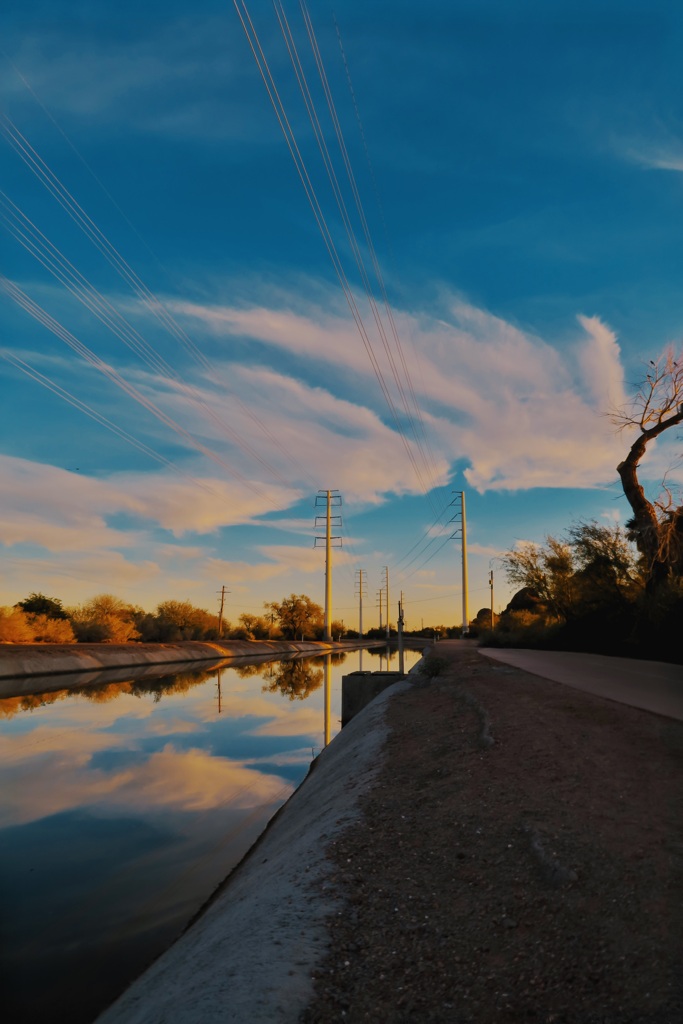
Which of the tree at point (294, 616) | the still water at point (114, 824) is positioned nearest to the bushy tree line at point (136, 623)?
the tree at point (294, 616)

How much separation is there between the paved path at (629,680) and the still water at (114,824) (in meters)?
6.85

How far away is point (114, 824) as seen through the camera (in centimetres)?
1270

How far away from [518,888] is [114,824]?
10112mm

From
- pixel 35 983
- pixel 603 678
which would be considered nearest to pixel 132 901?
pixel 35 983

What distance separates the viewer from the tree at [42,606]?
7250cm

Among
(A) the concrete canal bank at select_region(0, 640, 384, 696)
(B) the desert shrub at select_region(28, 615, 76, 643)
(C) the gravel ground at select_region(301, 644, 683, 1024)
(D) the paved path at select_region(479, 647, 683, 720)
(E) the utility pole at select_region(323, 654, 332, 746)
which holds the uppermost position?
(B) the desert shrub at select_region(28, 615, 76, 643)

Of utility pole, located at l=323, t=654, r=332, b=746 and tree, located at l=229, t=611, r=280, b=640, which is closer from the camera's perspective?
utility pole, located at l=323, t=654, r=332, b=746

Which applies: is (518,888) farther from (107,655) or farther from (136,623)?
(136,623)

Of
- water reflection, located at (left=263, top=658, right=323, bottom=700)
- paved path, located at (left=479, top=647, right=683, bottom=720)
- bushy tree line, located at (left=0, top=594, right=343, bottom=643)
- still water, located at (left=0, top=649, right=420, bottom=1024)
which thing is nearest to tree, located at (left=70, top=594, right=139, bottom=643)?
bushy tree line, located at (left=0, top=594, right=343, bottom=643)

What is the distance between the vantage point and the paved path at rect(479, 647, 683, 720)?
11.3m

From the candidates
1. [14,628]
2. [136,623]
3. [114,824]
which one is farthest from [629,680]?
[136,623]

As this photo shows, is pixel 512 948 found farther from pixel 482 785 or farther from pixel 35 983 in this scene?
pixel 35 983

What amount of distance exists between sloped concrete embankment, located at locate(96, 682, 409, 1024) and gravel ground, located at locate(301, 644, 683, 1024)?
15cm

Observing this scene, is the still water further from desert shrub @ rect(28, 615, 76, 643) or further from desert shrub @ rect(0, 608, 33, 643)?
desert shrub @ rect(28, 615, 76, 643)
